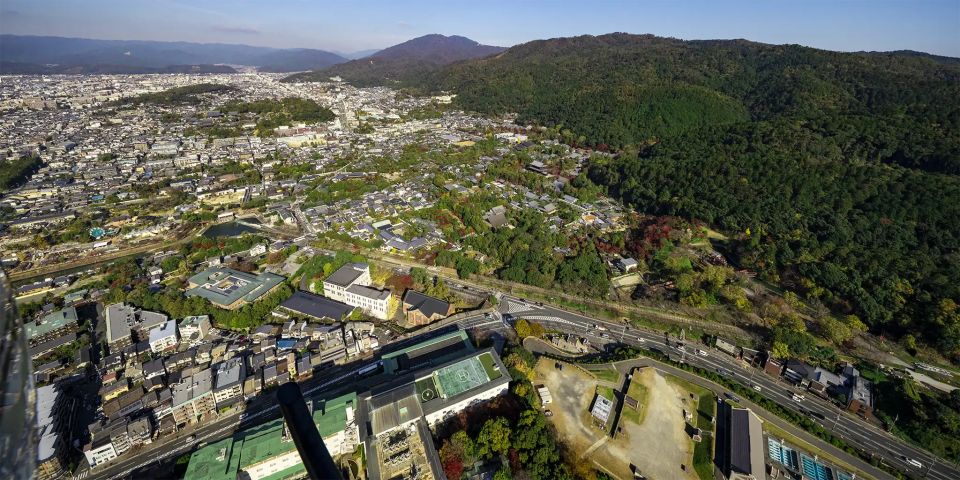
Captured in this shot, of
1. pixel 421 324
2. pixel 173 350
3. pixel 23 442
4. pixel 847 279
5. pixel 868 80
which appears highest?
pixel 868 80

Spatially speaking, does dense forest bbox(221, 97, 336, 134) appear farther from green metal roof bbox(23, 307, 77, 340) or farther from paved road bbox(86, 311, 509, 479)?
paved road bbox(86, 311, 509, 479)

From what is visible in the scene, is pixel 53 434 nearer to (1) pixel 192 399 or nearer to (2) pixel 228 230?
(1) pixel 192 399

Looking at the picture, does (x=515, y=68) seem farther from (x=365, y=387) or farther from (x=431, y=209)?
(x=365, y=387)

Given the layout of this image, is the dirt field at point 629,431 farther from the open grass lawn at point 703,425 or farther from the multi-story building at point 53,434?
the multi-story building at point 53,434

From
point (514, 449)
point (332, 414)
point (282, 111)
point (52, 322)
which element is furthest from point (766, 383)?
point (282, 111)

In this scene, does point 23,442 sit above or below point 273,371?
above

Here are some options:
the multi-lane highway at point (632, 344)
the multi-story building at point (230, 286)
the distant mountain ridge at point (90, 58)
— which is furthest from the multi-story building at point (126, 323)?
the distant mountain ridge at point (90, 58)

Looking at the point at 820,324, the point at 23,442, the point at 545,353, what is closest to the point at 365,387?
the point at 545,353
